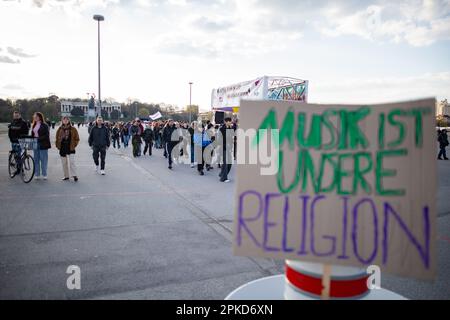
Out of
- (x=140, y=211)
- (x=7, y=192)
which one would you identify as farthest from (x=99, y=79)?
(x=140, y=211)

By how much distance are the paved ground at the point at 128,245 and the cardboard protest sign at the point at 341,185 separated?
5.50 feet

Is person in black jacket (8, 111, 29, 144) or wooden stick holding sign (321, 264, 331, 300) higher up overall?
person in black jacket (8, 111, 29, 144)

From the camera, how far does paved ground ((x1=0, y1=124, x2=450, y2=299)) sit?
329 centimetres

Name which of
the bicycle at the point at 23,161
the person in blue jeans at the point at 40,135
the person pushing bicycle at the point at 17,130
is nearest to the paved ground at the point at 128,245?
the bicycle at the point at 23,161

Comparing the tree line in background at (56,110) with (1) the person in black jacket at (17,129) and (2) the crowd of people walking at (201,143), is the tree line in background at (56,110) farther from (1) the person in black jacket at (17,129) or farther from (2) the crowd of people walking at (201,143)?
(1) the person in black jacket at (17,129)

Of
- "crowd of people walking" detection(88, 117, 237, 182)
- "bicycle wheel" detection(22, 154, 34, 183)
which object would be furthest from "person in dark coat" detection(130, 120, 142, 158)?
"bicycle wheel" detection(22, 154, 34, 183)

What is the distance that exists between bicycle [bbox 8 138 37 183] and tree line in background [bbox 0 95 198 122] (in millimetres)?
43623

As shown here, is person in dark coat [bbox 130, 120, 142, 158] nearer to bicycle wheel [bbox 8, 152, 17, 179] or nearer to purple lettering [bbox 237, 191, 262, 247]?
bicycle wheel [bbox 8, 152, 17, 179]

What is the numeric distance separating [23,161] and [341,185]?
9495 millimetres

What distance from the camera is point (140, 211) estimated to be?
624 cm

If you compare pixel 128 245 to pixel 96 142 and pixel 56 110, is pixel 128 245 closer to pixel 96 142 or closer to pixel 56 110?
pixel 96 142

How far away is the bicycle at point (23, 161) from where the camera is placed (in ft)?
29.2
